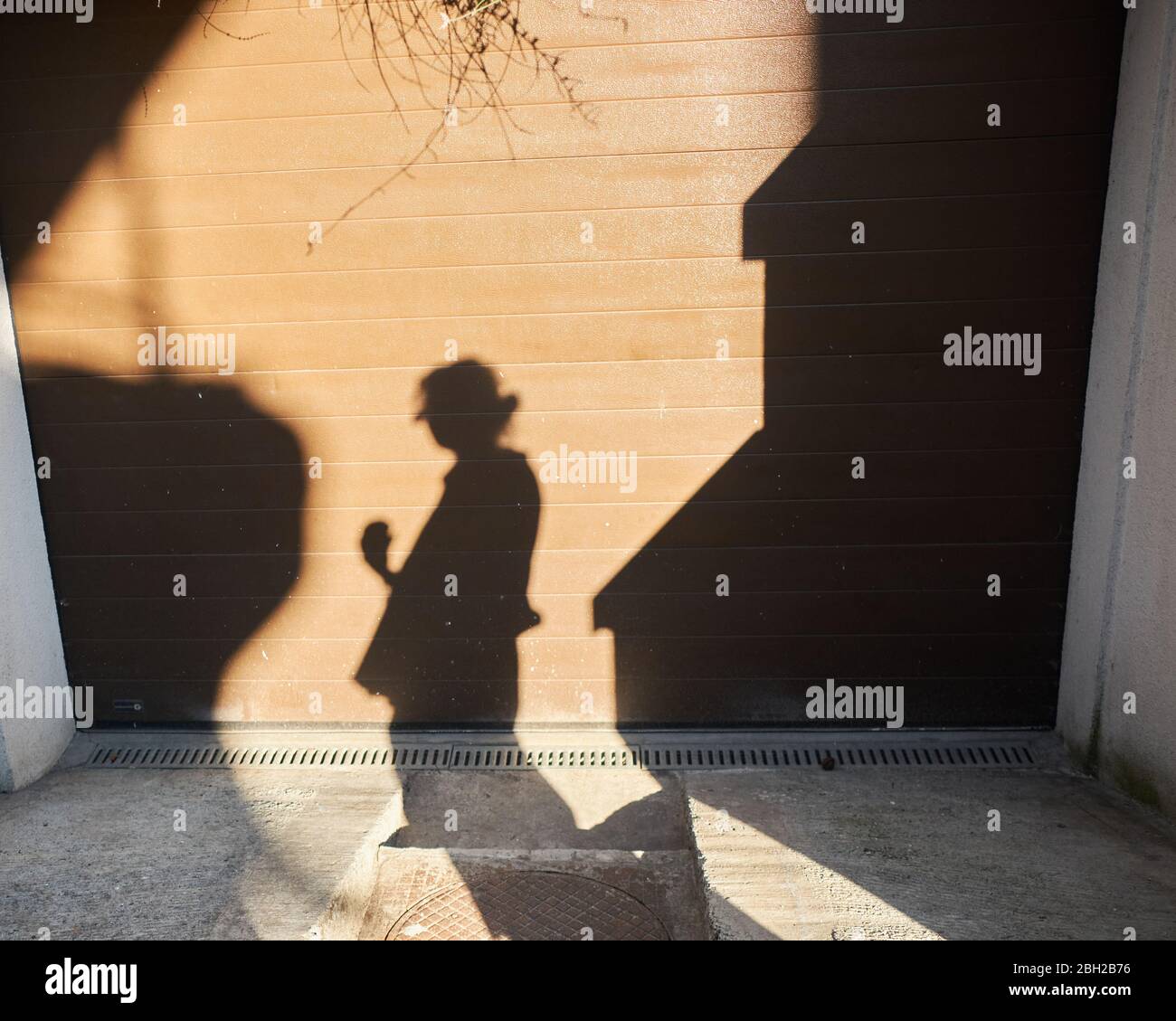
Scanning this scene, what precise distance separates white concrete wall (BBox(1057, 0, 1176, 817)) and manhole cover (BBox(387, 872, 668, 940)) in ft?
7.40

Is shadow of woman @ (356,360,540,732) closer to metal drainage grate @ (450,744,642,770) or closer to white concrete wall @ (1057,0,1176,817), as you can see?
metal drainage grate @ (450,744,642,770)

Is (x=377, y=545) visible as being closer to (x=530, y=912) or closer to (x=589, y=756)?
(x=589, y=756)

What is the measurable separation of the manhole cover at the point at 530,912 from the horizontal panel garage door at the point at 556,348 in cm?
109

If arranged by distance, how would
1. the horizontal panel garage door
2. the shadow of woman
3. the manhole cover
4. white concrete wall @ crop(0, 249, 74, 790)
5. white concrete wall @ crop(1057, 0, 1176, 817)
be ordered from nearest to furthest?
the manhole cover, white concrete wall @ crop(1057, 0, 1176, 817), the horizontal panel garage door, white concrete wall @ crop(0, 249, 74, 790), the shadow of woman

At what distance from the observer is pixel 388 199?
471cm

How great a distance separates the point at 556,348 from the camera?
15.8ft

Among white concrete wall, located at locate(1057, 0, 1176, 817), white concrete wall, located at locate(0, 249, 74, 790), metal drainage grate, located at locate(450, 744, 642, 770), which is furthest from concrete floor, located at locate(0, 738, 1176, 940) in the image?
white concrete wall, located at locate(1057, 0, 1176, 817)

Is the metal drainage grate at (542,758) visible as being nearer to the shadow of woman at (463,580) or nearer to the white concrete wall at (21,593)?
the shadow of woman at (463,580)

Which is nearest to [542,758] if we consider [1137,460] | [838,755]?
[838,755]

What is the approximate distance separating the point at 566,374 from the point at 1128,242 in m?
2.50

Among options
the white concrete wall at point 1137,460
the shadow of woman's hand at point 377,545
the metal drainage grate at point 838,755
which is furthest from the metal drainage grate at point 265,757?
the white concrete wall at point 1137,460

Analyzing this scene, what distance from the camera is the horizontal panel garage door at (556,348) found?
4543 mm

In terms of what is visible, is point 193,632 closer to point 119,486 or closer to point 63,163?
point 119,486

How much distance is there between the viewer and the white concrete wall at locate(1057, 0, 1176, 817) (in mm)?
4156
